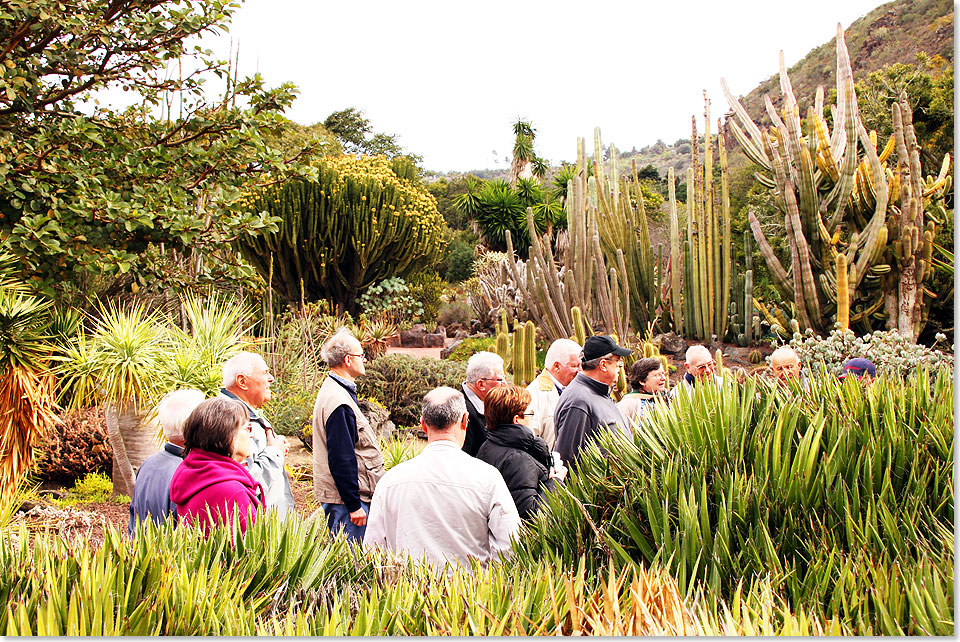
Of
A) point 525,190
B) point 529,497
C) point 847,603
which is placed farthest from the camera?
point 525,190

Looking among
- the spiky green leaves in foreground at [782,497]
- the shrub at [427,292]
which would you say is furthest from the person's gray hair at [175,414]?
the shrub at [427,292]

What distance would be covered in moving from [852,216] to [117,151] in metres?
8.16

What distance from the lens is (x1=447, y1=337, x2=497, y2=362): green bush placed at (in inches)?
575

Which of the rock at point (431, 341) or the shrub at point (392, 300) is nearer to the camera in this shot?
the shrub at point (392, 300)

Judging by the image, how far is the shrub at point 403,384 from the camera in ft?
31.1

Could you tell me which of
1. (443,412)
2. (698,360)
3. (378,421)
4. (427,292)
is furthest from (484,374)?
(427,292)

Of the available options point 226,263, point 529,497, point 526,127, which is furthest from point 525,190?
point 529,497

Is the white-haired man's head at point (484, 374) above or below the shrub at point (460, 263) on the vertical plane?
below

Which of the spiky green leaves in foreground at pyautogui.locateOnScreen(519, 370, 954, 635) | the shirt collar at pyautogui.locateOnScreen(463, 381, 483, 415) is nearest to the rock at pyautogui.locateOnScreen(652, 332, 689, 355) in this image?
the shirt collar at pyautogui.locateOnScreen(463, 381, 483, 415)

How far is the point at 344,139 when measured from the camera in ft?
137

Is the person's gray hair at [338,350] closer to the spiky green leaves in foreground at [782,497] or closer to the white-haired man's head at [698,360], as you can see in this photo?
the spiky green leaves in foreground at [782,497]

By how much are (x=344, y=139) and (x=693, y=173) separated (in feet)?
110

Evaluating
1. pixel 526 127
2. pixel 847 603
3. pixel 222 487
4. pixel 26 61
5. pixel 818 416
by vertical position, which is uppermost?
pixel 526 127

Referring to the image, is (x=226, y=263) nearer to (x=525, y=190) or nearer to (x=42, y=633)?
(x=42, y=633)
